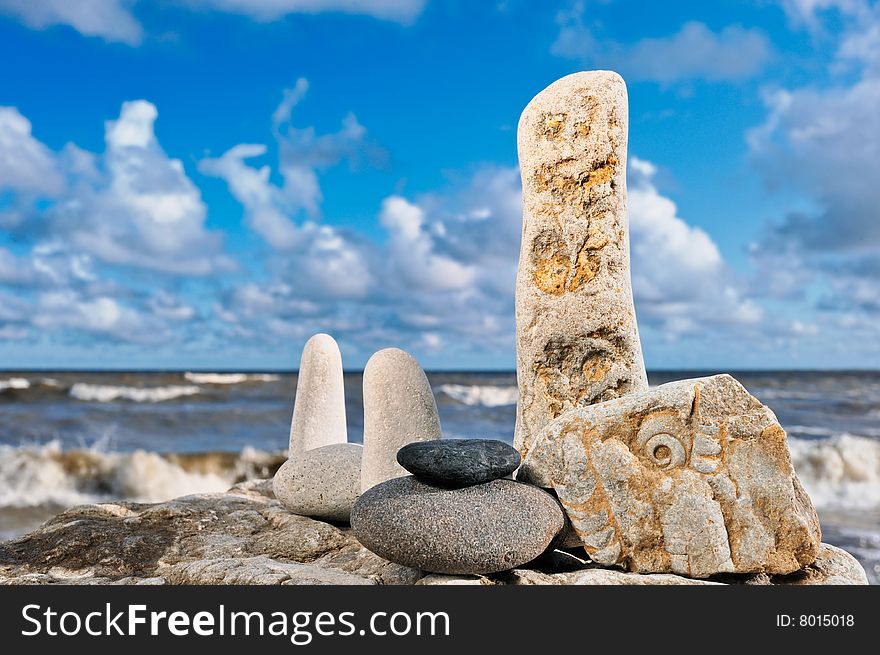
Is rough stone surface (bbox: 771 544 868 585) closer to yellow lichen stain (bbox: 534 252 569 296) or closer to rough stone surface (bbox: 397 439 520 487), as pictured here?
rough stone surface (bbox: 397 439 520 487)

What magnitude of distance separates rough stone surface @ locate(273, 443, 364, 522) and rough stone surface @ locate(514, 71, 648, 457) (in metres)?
1.54

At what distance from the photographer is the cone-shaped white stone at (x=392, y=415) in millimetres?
5566

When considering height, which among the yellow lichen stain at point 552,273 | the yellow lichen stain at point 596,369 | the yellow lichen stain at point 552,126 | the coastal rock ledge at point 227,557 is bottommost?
the coastal rock ledge at point 227,557

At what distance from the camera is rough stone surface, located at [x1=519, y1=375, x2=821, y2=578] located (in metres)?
4.55

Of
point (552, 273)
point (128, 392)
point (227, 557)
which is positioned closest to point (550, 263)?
point (552, 273)

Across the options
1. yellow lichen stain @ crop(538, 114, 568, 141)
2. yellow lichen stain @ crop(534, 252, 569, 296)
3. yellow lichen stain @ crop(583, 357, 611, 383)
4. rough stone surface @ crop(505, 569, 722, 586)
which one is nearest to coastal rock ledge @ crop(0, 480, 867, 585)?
rough stone surface @ crop(505, 569, 722, 586)

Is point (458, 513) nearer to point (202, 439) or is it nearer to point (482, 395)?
point (202, 439)

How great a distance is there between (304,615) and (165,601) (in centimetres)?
86

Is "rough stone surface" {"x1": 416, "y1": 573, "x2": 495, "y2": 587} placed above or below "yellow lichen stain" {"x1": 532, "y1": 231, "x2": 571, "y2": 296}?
below

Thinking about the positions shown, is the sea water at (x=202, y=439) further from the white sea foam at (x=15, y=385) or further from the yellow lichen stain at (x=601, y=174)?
the yellow lichen stain at (x=601, y=174)

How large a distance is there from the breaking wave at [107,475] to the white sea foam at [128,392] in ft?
38.9

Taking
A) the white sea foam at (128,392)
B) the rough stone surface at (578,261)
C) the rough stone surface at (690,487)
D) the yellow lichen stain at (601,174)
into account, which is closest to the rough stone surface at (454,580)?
the rough stone surface at (690,487)

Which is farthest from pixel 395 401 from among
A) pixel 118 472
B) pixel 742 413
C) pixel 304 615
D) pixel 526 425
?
pixel 118 472

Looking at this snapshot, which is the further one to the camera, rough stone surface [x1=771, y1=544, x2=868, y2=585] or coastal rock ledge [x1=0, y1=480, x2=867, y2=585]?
rough stone surface [x1=771, y1=544, x2=868, y2=585]
